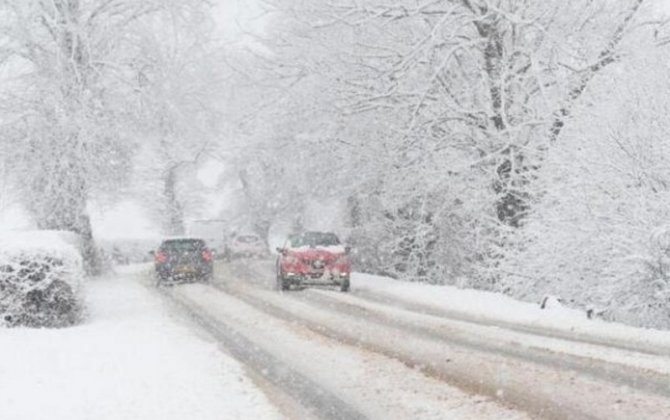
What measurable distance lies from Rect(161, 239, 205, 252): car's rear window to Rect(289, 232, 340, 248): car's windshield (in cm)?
514

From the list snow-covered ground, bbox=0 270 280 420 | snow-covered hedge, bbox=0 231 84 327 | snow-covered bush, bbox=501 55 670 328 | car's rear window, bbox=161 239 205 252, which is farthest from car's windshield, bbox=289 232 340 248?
snow-covered hedge, bbox=0 231 84 327

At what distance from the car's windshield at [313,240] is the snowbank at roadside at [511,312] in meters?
1.55

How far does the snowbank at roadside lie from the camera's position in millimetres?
13914

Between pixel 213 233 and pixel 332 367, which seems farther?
pixel 213 233

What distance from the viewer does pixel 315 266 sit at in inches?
1006

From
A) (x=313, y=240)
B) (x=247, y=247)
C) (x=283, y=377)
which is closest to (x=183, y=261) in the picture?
(x=313, y=240)

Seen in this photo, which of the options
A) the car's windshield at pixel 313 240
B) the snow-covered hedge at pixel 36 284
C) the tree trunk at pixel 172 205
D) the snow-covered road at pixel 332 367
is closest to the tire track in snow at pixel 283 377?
the snow-covered road at pixel 332 367

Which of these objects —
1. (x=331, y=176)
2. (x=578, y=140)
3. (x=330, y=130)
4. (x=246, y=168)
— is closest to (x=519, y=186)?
(x=578, y=140)

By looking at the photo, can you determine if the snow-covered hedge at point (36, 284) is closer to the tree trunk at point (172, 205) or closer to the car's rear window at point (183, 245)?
the car's rear window at point (183, 245)

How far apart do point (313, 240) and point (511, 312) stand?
992 centimetres

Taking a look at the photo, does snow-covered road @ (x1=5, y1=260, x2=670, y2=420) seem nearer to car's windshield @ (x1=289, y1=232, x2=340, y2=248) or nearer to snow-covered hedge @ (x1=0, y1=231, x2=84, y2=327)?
snow-covered hedge @ (x1=0, y1=231, x2=84, y2=327)

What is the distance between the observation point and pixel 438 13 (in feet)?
76.2

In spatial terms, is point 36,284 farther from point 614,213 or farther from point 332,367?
point 614,213

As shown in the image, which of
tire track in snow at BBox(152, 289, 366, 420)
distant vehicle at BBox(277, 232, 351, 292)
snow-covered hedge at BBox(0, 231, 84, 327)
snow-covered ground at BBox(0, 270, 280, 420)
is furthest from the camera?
distant vehicle at BBox(277, 232, 351, 292)
